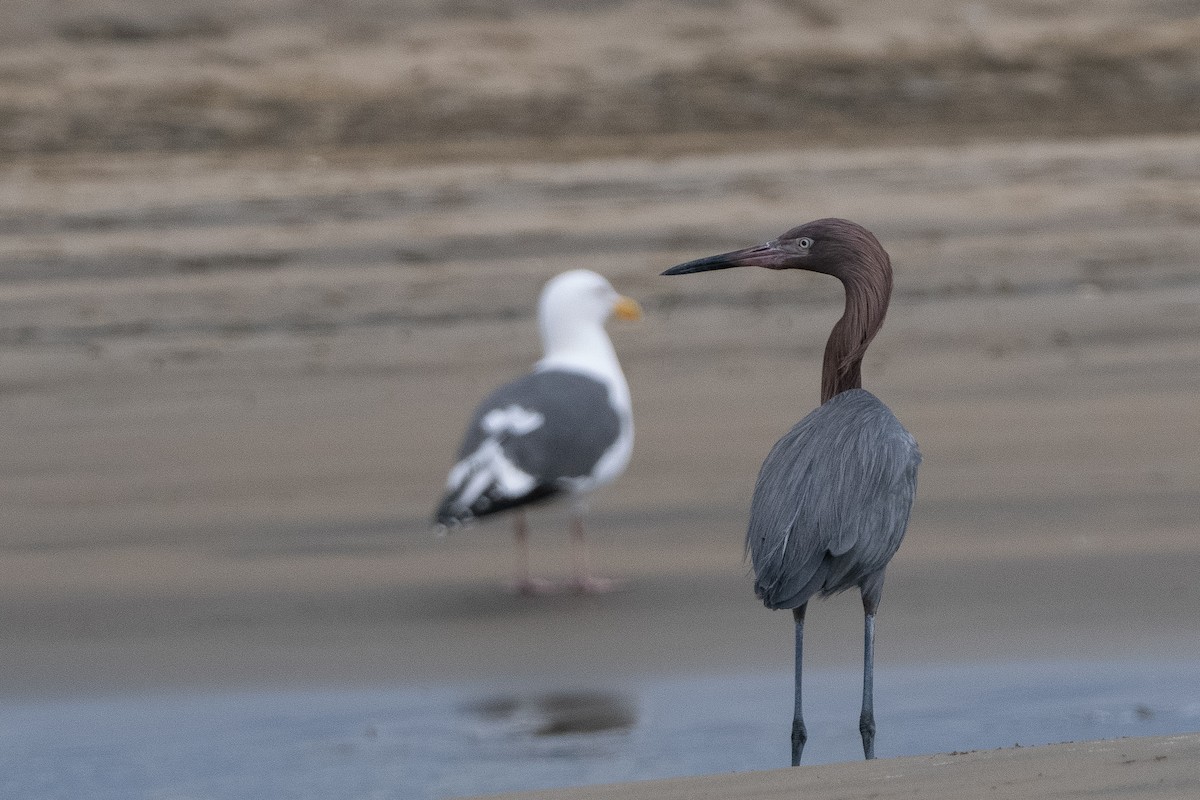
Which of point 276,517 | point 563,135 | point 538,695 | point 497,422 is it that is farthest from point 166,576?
point 563,135

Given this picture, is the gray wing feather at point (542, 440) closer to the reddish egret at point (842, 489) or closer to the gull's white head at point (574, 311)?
A: the gull's white head at point (574, 311)

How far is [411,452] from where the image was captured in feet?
31.7

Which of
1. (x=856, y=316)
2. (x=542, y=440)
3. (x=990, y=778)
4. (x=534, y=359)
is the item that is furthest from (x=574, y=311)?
(x=990, y=778)

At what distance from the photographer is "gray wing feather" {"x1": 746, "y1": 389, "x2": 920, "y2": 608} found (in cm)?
496

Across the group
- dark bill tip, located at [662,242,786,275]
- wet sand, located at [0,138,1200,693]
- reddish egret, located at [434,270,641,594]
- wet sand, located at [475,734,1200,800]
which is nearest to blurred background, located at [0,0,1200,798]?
wet sand, located at [0,138,1200,693]

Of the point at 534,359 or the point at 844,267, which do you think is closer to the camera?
the point at 844,267

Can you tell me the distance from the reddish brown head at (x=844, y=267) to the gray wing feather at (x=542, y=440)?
2.02 metres

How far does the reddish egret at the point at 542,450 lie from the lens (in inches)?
293

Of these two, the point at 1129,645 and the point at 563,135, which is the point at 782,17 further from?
the point at 1129,645

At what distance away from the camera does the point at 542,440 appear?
7.64m

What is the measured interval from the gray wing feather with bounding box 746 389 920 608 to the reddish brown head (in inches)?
9.4

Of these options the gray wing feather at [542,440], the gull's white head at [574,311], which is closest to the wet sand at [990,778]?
the gray wing feather at [542,440]

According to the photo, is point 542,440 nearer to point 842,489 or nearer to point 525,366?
point 842,489

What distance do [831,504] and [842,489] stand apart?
0.06 metres
